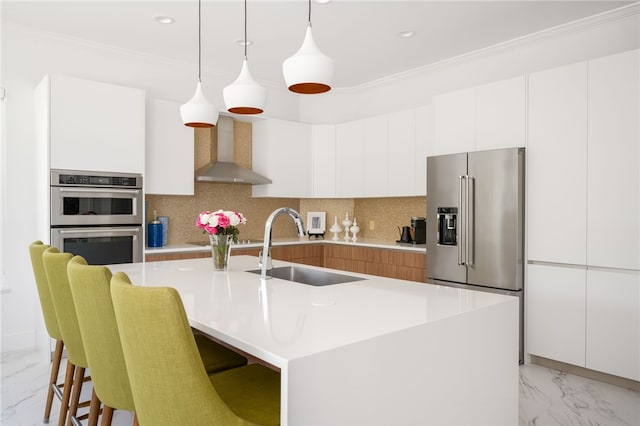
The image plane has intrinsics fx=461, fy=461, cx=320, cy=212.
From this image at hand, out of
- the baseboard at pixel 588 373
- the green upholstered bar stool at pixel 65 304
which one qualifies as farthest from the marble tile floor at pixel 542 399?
the green upholstered bar stool at pixel 65 304

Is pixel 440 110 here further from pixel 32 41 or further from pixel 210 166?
pixel 32 41

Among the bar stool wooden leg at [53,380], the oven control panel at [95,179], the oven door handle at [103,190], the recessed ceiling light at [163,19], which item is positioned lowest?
the bar stool wooden leg at [53,380]

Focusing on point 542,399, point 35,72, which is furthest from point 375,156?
point 35,72

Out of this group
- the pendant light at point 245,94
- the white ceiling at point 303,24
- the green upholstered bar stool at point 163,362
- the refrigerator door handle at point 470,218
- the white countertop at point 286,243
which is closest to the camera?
the green upholstered bar stool at point 163,362

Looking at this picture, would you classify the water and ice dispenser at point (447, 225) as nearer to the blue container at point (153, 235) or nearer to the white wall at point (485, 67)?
the white wall at point (485, 67)

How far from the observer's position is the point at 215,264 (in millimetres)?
2801

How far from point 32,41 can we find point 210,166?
188cm

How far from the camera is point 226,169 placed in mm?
→ 4984

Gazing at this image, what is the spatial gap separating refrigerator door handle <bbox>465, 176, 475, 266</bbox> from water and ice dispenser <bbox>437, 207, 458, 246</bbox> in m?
0.13

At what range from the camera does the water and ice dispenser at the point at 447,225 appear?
3.86 m

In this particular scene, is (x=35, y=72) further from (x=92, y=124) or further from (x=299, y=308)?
(x=299, y=308)

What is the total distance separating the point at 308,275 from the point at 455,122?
200 centimetres

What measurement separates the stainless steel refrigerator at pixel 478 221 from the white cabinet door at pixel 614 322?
492mm

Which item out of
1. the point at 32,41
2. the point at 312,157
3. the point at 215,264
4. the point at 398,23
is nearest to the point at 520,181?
the point at 398,23
